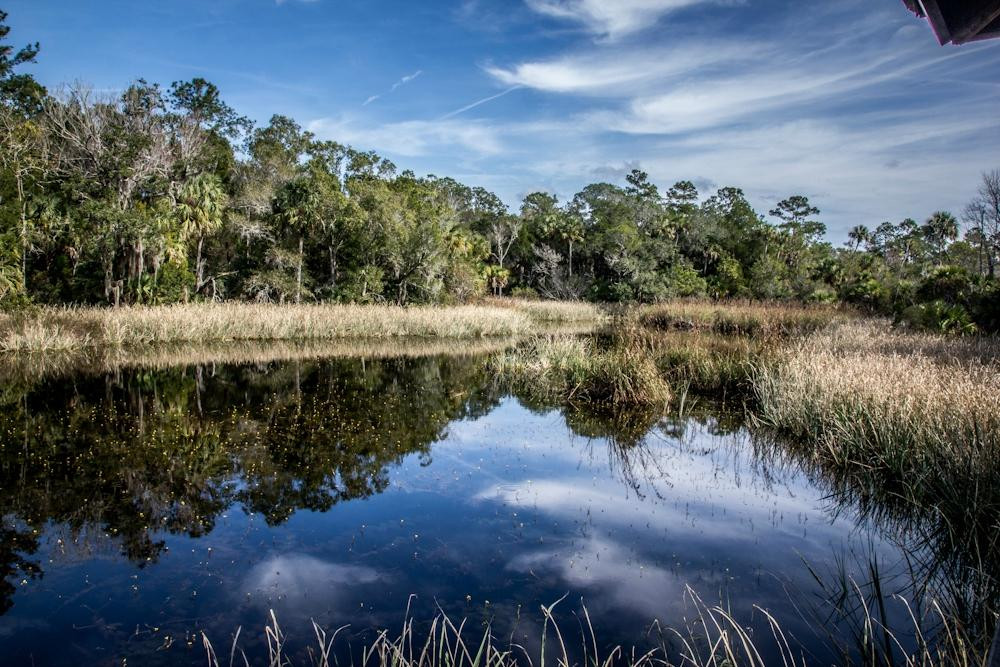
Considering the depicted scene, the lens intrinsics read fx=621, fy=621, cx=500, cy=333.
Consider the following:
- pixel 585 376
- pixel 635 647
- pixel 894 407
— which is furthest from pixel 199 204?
pixel 635 647

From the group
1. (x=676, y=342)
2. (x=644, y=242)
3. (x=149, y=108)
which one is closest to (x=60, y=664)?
(x=676, y=342)

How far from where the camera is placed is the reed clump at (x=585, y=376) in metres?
13.1

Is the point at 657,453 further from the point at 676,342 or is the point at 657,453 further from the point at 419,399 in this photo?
the point at 676,342

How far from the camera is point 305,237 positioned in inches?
1309

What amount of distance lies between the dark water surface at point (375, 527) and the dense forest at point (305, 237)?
13.5 metres

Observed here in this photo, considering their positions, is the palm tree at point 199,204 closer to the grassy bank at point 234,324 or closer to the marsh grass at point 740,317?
the grassy bank at point 234,324

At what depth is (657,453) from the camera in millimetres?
9672

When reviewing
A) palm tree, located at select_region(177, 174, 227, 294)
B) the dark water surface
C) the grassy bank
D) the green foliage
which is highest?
palm tree, located at select_region(177, 174, 227, 294)

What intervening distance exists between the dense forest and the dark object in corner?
18223 mm

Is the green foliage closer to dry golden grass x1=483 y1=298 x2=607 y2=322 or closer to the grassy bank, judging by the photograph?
the grassy bank

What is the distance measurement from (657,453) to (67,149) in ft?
91.6

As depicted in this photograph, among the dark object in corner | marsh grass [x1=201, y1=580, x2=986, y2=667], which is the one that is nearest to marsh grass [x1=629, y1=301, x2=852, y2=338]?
marsh grass [x1=201, y1=580, x2=986, y2=667]

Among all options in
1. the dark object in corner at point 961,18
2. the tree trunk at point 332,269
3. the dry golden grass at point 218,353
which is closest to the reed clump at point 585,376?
the dry golden grass at point 218,353

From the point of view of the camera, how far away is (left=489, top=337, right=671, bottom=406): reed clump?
1306 centimetres
